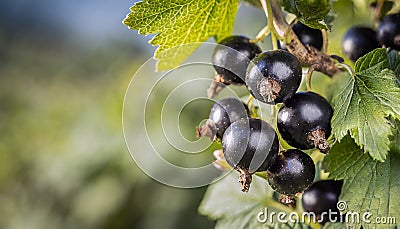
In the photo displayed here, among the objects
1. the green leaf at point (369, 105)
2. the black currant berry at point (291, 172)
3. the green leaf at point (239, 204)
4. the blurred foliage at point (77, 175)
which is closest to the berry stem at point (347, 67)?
the green leaf at point (369, 105)

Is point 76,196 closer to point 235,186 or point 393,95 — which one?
point 235,186

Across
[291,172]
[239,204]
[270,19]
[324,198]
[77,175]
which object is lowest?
[77,175]

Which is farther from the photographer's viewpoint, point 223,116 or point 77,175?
point 77,175

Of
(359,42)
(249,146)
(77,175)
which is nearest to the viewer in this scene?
(249,146)

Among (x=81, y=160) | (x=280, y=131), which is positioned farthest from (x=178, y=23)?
(x=81, y=160)

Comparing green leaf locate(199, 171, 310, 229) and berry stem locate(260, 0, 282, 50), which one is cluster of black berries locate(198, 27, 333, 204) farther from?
green leaf locate(199, 171, 310, 229)

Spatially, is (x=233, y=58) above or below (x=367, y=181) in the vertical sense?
above

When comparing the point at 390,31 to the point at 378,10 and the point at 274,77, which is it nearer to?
the point at 378,10
